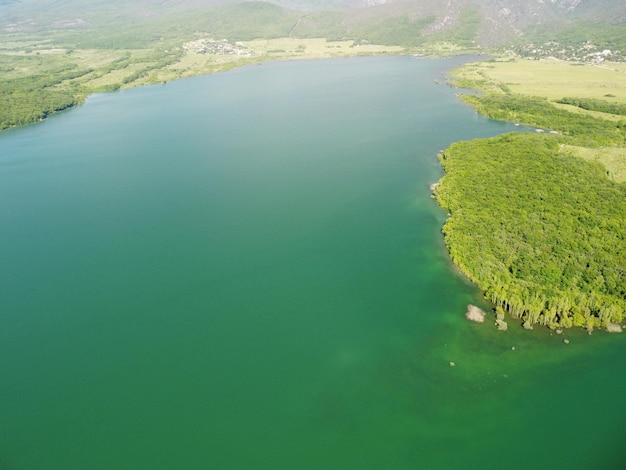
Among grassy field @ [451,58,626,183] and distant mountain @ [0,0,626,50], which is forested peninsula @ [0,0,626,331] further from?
distant mountain @ [0,0,626,50]

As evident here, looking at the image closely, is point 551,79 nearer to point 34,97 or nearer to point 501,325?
point 501,325

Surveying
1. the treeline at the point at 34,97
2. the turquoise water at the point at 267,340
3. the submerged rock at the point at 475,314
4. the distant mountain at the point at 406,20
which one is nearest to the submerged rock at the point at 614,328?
the turquoise water at the point at 267,340

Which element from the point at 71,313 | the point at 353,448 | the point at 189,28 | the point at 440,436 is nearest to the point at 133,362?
the point at 71,313

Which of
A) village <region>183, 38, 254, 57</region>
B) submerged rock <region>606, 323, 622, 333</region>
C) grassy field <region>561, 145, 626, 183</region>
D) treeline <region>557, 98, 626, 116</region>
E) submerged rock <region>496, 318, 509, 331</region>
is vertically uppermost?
grassy field <region>561, 145, 626, 183</region>

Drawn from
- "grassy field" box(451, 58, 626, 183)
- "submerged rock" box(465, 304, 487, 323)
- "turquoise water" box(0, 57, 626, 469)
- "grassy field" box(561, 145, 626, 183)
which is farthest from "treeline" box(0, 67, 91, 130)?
"grassy field" box(561, 145, 626, 183)

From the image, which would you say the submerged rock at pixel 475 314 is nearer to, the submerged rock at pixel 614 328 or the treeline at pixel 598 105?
the submerged rock at pixel 614 328

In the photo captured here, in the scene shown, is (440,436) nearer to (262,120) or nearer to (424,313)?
(424,313)

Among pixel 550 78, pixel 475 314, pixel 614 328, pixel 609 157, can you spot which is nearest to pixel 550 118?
pixel 609 157
